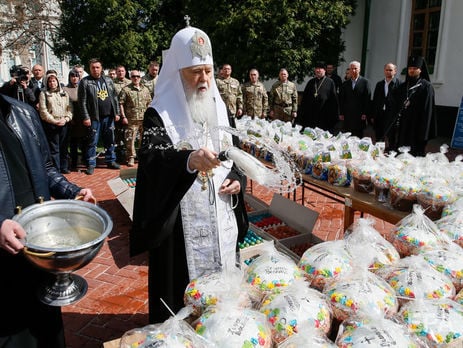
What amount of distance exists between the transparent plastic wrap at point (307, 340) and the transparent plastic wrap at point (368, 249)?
52 centimetres

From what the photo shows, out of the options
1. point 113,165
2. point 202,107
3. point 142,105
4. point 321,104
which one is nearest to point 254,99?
point 321,104

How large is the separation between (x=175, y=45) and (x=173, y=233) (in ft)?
3.52

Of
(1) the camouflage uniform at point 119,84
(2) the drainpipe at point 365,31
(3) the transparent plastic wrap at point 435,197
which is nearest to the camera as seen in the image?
(3) the transparent plastic wrap at point 435,197

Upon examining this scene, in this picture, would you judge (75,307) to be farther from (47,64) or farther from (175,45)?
(47,64)

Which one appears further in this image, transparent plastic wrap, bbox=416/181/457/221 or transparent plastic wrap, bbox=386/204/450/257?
transparent plastic wrap, bbox=416/181/457/221

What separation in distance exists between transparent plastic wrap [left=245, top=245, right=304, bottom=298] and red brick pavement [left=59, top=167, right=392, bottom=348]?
6.40ft

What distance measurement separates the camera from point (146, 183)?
2219 mm

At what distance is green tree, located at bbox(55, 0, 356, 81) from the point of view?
38.9 feet

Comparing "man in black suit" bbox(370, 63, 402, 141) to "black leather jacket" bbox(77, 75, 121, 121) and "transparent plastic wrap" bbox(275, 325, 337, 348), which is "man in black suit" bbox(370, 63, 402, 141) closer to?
"black leather jacket" bbox(77, 75, 121, 121)

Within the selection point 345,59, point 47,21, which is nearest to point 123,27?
point 345,59

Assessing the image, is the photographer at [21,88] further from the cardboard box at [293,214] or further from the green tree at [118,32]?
the green tree at [118,32]

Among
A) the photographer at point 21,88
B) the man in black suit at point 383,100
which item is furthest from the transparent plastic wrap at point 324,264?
the photographer at point 21,88

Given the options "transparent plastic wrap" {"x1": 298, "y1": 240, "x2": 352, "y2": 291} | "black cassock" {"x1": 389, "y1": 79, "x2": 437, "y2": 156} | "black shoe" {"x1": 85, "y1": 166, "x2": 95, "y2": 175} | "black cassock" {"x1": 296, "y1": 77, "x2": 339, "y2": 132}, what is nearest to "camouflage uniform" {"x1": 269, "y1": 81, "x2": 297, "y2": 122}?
"black cassock" {"x1": 296, "y1": 77, "x2": 339, "y2": 132}

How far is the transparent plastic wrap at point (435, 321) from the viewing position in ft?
4.18
